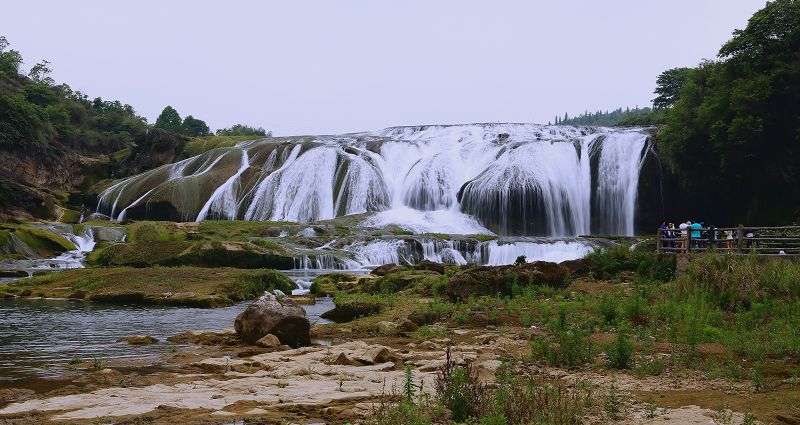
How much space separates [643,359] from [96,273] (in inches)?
699

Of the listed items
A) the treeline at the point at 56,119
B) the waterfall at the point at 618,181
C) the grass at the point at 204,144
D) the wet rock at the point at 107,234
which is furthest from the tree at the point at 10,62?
the waterfall at the point at 618,181

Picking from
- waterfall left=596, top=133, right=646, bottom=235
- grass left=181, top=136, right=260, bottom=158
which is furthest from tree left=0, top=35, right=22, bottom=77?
waterfall left=596, top=133, right=646, bottom=235

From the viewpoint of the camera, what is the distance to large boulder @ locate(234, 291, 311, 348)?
1168cm

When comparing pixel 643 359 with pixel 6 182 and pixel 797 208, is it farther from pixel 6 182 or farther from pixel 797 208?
pixel 6 182

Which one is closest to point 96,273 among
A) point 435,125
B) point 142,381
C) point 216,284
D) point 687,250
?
point 216,284

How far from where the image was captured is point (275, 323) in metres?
11.8

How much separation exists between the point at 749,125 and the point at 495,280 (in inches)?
942

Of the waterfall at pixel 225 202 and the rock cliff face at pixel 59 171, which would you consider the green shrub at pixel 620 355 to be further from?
the rock cliff face at pixel 59 171

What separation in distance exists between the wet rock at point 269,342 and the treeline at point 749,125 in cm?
3057

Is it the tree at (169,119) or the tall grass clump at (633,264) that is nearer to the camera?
the tall grass clump at (633,264)

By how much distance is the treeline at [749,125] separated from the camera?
35.0 m

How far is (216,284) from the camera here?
20.0 metres

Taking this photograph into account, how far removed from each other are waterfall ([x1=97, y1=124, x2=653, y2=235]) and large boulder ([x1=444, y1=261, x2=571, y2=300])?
22019 mm

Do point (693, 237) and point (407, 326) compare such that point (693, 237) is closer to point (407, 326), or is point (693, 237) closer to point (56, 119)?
point (407, 326)
